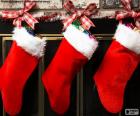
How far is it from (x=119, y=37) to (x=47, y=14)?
35 cm

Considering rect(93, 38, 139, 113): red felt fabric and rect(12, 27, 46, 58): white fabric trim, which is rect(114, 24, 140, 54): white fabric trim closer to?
rect(93, 38, 139, 113): red felt fabric

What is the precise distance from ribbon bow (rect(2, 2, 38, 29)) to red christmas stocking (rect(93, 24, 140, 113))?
14.7 inches

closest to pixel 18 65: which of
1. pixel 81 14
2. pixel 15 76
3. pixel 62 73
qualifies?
pixel 15 76

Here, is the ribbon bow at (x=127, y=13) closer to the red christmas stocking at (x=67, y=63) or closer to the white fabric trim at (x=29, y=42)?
the red christmas stocking at (x=67, y=63)

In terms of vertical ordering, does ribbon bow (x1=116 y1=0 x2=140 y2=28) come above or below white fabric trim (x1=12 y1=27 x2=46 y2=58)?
above

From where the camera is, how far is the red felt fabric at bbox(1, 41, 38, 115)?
4.76ft

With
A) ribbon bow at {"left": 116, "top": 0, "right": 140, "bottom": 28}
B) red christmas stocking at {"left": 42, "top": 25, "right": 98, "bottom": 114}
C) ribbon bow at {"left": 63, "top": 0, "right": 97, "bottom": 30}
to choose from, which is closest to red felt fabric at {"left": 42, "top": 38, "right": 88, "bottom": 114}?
red christmas stocking at {"left": 42, "top": 25, "right": 98, "bottom": 114}

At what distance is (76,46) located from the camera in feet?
4.73

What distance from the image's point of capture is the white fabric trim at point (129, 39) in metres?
1.45

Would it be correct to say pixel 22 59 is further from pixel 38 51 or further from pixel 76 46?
pixel 76 46

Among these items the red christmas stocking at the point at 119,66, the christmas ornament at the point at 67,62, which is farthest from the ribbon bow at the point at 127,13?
the christmas ornament at the point at 67,62

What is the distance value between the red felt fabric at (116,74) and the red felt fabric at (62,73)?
0.38 ft

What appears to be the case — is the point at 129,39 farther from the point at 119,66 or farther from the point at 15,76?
the point at 15,76

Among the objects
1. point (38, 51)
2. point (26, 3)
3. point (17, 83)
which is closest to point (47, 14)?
→ point (26, 3)
